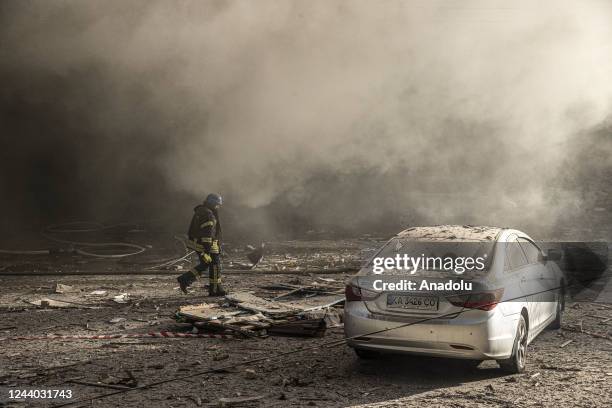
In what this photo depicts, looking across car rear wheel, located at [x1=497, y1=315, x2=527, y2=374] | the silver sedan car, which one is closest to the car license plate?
the silver sedan car

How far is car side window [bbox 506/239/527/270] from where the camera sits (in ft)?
18.0

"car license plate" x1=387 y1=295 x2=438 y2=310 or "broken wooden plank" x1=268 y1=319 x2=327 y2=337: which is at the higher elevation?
"car license plate" x1=387 y1=295 x2=438 y2=310

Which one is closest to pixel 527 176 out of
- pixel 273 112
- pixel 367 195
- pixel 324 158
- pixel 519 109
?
pixel 519 109

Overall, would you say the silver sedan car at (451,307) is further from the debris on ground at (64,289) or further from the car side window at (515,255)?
the debris on ground at (64,289)

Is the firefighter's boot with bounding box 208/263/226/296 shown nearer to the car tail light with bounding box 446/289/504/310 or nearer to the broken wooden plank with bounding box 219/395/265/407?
the broken wooden plank with bounding box 219/395/265/407

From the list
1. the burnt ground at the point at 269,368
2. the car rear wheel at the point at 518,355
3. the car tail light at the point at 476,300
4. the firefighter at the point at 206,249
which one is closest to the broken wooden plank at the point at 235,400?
the burnt ground at the point at 269,368

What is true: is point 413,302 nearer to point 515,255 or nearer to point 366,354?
point 366,354

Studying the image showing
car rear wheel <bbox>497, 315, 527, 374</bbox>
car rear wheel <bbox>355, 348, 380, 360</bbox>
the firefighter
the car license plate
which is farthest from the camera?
the firefighter

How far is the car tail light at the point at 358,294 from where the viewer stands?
16.5 ft

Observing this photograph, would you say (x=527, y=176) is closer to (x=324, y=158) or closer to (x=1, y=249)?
(x=324, y=158)

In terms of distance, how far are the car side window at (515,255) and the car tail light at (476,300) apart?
0.79m

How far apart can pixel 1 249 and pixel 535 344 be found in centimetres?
1571

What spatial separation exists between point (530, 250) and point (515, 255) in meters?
0.70

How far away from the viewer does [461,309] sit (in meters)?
4.73
